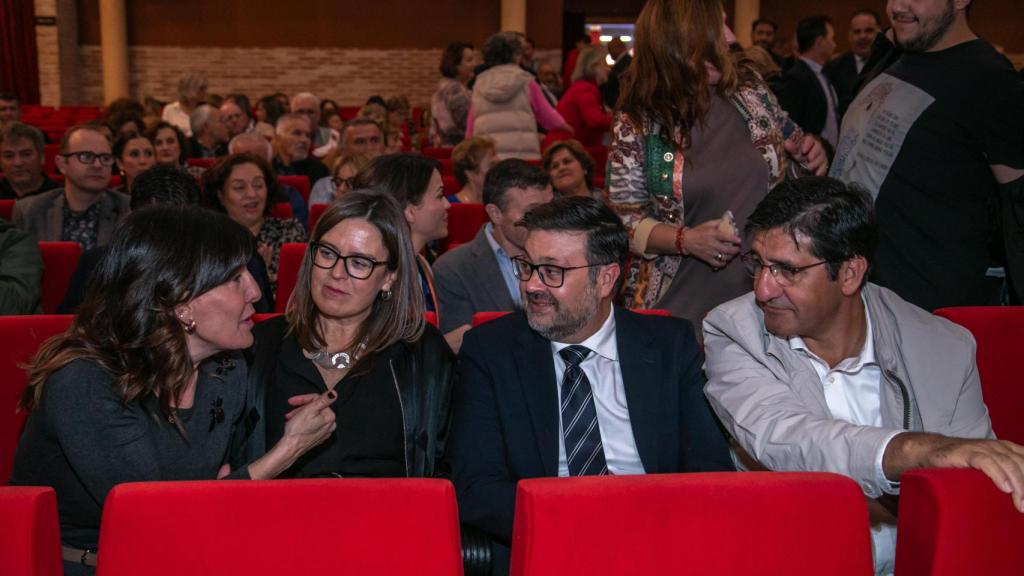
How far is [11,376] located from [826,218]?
202cm

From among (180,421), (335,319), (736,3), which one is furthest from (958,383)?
(736,3)

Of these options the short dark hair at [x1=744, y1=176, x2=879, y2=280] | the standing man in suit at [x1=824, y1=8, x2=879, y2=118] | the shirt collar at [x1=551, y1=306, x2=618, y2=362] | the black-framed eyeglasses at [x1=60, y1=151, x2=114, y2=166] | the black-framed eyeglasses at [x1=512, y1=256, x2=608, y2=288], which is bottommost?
the shirt collar at [x1=551, y1=306, x2=618, y2=362]

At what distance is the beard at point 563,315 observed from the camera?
90.0 inches

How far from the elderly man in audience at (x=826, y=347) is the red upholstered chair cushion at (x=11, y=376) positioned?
1.69 metres

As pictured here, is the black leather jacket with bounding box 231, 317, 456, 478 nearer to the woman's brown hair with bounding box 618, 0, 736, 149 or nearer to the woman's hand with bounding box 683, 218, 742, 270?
the woman's hand with bounding box 683, 218, 742, 270

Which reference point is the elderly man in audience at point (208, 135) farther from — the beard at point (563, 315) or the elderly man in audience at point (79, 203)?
the beard at point (563, 315)

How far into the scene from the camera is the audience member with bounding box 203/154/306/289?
184 inches

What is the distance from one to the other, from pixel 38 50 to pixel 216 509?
15401mm

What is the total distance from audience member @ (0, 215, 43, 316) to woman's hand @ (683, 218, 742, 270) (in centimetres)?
218

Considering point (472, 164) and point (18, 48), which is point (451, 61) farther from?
point (18, 48)

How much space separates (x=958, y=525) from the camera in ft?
4.70

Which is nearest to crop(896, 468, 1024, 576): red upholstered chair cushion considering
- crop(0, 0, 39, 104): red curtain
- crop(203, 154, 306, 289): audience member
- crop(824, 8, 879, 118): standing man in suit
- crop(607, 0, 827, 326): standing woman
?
crop(607, 0, 827, 326): standing woman

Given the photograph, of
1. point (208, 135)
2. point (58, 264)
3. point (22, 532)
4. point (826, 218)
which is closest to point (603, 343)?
point (826, 218)

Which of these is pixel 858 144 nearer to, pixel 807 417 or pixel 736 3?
pixel 807 417
